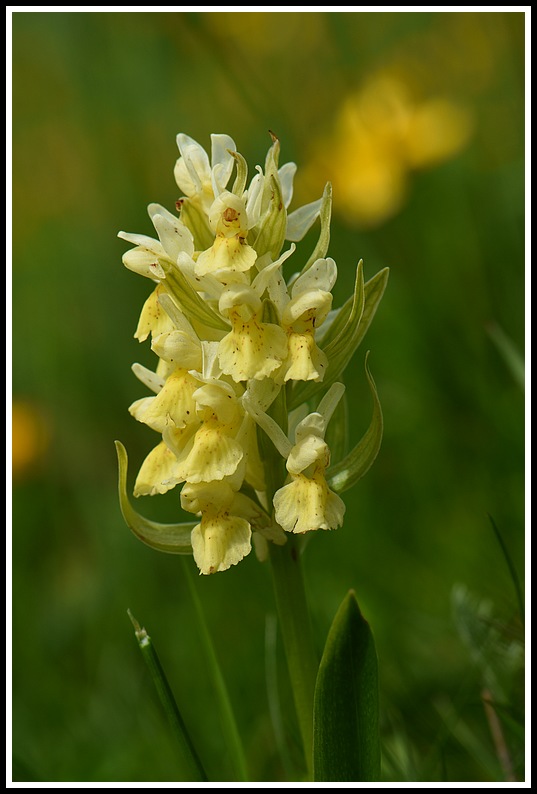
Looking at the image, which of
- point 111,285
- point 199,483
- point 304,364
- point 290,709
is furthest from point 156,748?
point 111,285

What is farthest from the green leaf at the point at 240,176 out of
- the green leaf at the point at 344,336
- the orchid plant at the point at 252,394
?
the green leaf at the point at 344,336

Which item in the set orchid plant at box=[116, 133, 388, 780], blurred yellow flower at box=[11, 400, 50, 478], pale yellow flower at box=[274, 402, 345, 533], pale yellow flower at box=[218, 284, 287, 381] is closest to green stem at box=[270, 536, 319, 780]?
orchid plant at box=[116, 133, 388, 780]

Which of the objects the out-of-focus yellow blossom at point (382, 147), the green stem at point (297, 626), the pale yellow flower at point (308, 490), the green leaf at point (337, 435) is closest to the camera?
the pale yellow flower at point (308, 490)

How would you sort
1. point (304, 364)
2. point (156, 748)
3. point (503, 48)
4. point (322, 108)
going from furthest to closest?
point (322, 108) → point (503, 48) → point (156, 748) → point (304, 364)

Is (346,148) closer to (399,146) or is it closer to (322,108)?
(399,146)

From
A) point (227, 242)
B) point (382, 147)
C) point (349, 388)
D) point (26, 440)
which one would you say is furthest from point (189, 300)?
point (382, 147)

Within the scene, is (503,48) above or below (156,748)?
above

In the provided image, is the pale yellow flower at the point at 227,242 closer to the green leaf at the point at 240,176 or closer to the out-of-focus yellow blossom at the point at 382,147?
the green leaf at the point at 240,176
